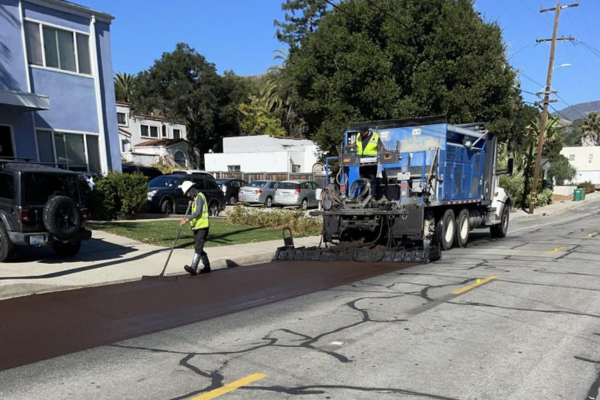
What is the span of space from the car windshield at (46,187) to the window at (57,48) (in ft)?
25.2

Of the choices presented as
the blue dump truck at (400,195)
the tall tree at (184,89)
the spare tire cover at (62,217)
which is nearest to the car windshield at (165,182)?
the blue dump truck at (400,195)

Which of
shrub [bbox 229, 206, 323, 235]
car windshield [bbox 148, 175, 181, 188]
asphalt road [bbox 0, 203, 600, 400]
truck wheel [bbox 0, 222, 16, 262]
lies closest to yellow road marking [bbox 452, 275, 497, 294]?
asphalt road [bbox 0, 203, 600, 400]

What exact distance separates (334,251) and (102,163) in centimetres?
1057

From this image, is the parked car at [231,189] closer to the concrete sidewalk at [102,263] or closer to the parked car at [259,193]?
the parked car at [259,193]

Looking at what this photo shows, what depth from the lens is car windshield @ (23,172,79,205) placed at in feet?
29.7

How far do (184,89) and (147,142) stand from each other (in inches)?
279

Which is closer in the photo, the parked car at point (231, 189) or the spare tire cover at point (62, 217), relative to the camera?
the spare tire cover at point (62, 217)

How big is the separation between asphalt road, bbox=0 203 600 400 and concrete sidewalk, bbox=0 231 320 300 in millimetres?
2152

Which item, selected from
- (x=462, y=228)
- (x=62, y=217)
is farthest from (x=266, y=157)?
(x=62, y=217)

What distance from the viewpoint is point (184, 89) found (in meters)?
49.4

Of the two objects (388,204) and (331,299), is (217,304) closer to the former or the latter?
(331,299)

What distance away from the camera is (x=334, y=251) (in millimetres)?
10859

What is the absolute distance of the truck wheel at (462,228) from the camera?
12844 millimetres

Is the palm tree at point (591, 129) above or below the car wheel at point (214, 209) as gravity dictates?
above
